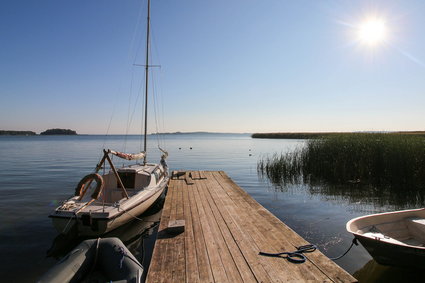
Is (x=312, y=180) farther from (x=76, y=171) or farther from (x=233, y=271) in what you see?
(x=76, y=171)

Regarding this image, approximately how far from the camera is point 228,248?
17.2 ft

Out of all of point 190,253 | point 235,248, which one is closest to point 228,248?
point 235,248

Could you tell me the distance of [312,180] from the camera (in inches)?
698

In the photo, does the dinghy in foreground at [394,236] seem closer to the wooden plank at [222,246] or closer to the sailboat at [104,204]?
the wooden plank at [222,246]

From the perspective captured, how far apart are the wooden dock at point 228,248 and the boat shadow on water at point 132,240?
1.23m

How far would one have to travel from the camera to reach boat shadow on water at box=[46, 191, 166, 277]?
7.26m

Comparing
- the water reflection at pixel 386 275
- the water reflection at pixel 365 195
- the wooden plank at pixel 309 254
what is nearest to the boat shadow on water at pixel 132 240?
the wooden plank at pixel 309 254

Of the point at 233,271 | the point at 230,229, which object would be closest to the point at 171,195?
the point at 230,229

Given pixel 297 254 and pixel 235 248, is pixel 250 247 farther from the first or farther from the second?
pixel 297 254

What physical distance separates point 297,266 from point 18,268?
6.83m

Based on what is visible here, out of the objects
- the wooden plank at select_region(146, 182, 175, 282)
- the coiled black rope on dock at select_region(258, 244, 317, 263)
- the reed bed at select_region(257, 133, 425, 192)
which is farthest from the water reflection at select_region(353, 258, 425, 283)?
the reed bed at select_region(257, 133, 425, 192)

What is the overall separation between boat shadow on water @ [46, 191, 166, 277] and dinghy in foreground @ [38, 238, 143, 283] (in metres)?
2.03

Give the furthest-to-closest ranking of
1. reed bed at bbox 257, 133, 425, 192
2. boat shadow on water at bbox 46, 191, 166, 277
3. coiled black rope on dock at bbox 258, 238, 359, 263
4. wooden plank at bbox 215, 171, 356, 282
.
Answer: reed bed at bbox 257, 133, 425, 192
boat shadow on water at bbox 46, 191, 166, 277
coiled black rope on dock at bbox 258, 238, 359, 263
wooden plank at bbox 215, 171, 356, 282

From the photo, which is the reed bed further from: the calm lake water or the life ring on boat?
the life ring on boat
